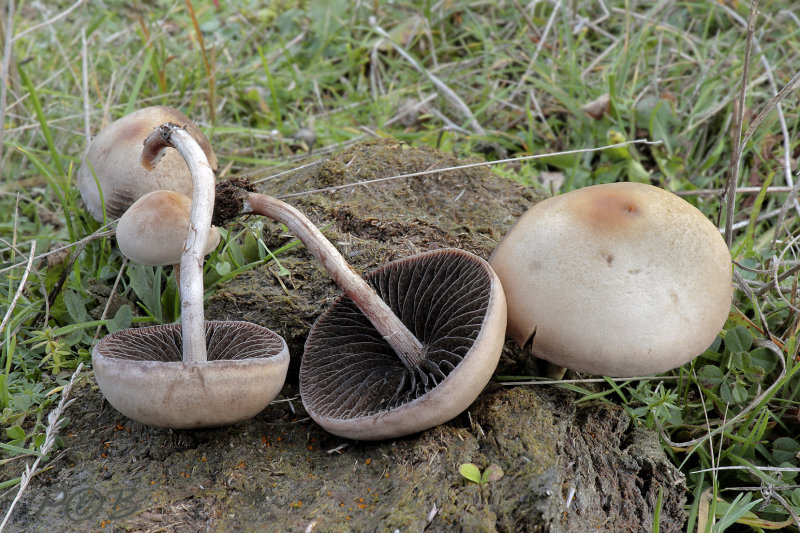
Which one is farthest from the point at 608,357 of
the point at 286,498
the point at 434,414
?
the point at 286,498

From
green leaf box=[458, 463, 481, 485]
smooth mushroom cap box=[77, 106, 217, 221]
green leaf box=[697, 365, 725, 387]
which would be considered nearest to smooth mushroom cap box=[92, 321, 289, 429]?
green leaf box=[458, 463, 481, 485]

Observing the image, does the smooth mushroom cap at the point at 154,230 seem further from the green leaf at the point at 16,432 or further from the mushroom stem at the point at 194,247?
the green leaf at the point at 16,432

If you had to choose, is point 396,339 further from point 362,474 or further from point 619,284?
point 619,284

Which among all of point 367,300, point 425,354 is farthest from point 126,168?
point 425,354

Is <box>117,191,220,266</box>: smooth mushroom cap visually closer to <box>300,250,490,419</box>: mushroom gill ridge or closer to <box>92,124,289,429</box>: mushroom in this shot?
<box>92,124,289,429</box>: mushroom

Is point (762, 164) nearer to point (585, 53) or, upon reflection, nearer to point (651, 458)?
point (585, 53)

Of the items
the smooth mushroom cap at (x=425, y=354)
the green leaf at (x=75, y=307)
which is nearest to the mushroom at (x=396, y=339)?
the smooth mushroom cap at (x=425, y=354)

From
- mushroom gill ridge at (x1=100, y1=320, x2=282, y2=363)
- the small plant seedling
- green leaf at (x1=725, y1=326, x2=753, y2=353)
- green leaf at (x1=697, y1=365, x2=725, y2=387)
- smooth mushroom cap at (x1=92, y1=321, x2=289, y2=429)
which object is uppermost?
smooth mushroom cap at (x1=92, y1=321, x2=289, y2=429)
